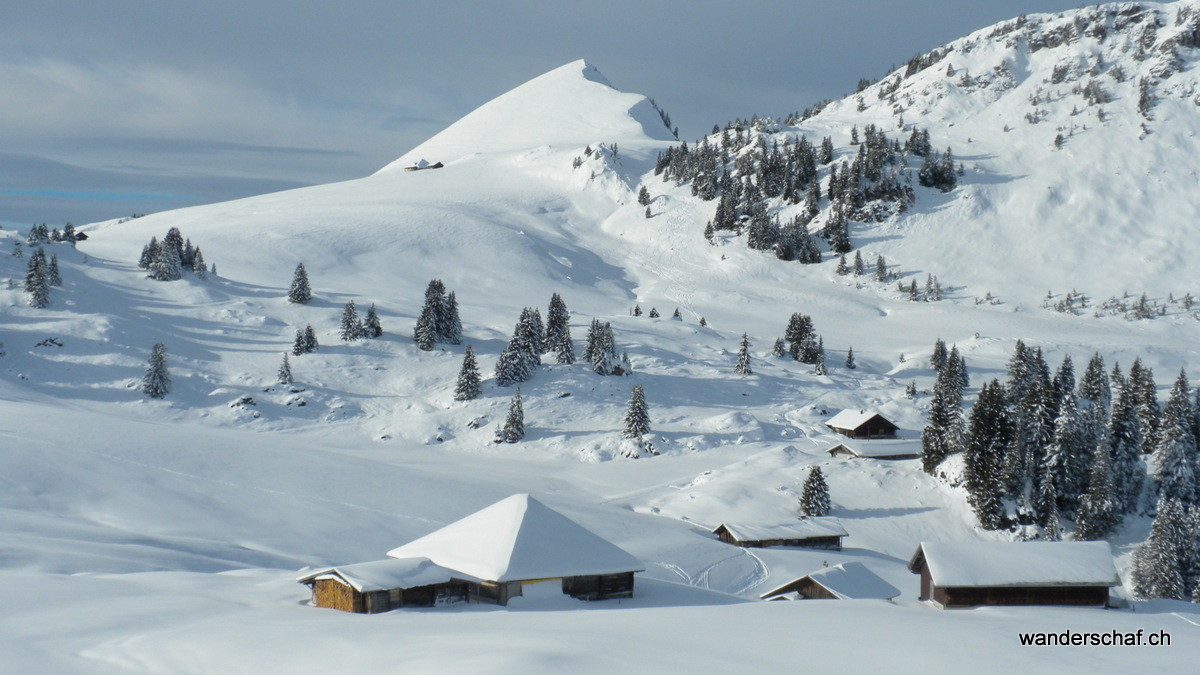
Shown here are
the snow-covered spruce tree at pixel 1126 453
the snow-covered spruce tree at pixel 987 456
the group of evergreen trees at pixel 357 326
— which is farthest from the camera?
the group of evergreen trees at pixel 357 326

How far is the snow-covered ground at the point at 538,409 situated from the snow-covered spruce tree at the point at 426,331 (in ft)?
4.70

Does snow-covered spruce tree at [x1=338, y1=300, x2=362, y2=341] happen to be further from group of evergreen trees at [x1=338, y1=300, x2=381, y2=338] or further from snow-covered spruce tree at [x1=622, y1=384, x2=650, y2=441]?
snow-covered spruce tree at [x1=622, y1=384, x2=650, y2=441]

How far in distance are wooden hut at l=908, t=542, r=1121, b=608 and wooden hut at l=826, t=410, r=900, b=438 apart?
33433mm

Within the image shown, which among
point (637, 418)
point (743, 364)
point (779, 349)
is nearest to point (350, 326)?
point (637, 418)

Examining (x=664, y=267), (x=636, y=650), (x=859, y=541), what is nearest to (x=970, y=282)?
(x=664, y=267)

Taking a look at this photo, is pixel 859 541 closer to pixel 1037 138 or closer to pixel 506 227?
pixel 506 227

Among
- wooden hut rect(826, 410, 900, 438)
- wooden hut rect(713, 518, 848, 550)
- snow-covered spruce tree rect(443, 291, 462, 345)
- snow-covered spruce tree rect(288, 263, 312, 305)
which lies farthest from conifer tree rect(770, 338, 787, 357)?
snow-covered spruce tree rect(288, 263, 312, 305)

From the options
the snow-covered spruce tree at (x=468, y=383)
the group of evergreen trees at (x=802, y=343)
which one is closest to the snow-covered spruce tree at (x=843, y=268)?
the group of evergreen trees at (x=802, y=343)

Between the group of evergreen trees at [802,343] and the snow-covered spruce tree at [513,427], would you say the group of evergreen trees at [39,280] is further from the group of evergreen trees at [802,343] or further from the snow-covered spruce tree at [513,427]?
the group of evergreen trees at [802,343]

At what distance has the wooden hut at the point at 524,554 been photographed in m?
26.2

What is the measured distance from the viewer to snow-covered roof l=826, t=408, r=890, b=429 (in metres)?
64.6

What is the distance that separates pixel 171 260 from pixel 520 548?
69.4 m

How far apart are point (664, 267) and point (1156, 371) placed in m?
61.6

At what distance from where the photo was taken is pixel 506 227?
125m
